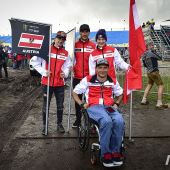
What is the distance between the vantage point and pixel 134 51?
23.4 feet

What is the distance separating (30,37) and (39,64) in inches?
24.1

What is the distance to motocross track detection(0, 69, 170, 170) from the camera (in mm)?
5605

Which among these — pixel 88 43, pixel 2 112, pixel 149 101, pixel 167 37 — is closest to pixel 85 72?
pixel 88 43

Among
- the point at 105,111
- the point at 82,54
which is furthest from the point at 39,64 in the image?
the point at 105,111

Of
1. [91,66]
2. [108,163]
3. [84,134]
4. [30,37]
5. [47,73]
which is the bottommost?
[108,163]

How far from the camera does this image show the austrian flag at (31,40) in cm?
704

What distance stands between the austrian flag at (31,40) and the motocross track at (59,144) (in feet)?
5.87

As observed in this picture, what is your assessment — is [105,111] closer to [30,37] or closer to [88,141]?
[88,141]

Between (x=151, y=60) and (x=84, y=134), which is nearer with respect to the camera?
(x=84, y=134)

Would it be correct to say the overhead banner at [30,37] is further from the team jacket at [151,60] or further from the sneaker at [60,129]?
the team jacket at [151,60]

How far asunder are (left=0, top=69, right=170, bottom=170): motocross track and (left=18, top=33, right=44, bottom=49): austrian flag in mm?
1790

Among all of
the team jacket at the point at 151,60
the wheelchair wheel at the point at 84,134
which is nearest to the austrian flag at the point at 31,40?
the wheelchair wheel at the point at 84,134

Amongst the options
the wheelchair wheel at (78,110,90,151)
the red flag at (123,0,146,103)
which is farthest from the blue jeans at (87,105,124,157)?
the red flag at (123,0,146,103)

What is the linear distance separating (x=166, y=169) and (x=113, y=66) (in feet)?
A: 8.34
